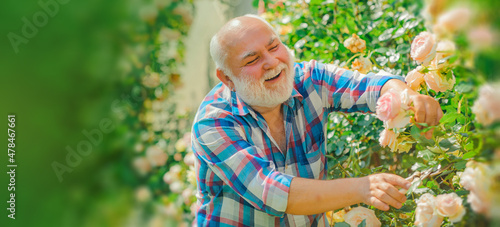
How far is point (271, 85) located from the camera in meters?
1.61

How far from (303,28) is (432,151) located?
1176mm

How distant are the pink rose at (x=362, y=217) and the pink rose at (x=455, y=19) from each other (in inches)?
36.8

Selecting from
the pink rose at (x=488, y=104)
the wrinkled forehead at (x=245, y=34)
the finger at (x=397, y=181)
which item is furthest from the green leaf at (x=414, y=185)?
the wrinkled forehead at (x=245, y=34)

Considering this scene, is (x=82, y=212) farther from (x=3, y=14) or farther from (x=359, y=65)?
(x=359, y=65)

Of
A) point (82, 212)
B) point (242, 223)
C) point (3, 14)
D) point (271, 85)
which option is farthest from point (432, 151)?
Result: point (3, 14)

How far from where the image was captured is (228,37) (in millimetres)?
1627

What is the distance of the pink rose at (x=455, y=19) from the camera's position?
540mm

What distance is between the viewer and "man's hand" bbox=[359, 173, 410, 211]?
1.07 m

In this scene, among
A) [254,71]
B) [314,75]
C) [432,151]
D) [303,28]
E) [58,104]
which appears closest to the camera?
[58,104]

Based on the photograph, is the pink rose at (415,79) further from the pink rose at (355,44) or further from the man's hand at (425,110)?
the pink rose at (355,44)

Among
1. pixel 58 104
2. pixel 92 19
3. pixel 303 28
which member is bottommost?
pixel 58 104

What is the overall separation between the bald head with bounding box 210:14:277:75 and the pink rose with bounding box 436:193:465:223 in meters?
0.91

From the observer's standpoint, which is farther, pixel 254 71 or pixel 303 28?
pixel 303 28

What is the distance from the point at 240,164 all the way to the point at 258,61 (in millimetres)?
436
